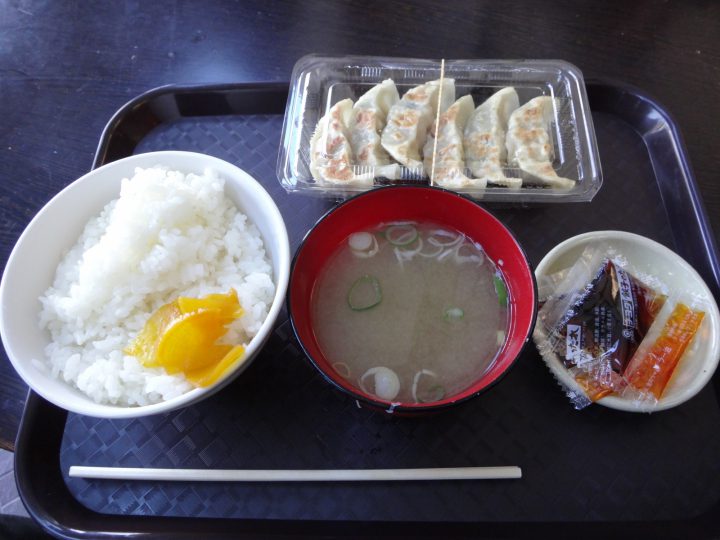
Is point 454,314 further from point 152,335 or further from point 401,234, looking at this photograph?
point 152,335

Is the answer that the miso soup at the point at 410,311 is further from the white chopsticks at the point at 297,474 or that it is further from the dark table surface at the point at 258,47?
the dark table surface at the point at 258,47

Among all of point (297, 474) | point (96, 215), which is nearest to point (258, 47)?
point (96, 215)

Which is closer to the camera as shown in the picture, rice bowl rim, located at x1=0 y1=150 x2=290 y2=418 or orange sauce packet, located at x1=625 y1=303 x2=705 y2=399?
rice bowl rim, located at x1=0 y1=150 x2=290 y2=418

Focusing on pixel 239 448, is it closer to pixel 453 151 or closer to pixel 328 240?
pixel 328 240

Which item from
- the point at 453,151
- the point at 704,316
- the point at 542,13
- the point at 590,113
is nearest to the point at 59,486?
the point at 453,151

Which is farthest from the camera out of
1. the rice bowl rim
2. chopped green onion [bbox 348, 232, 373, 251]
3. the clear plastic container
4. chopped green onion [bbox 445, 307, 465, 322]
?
the clear plastic container

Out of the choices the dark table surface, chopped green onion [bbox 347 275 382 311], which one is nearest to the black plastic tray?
chopped green onion [bbox 347 275 382 311]

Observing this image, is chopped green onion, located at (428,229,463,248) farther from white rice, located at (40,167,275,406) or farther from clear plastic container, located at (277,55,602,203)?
white rice, located at (40,167,275,406)
